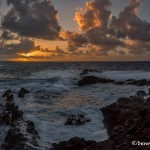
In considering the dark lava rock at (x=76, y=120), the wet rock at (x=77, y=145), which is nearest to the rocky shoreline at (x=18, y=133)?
the wet rock at (x=77, y=145)

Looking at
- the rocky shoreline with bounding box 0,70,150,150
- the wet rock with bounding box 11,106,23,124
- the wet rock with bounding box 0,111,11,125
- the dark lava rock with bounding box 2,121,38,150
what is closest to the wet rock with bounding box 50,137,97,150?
the rocky shoreline with bounding box 0,70,150,150

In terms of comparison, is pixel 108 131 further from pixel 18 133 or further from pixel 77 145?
pixel 18 133

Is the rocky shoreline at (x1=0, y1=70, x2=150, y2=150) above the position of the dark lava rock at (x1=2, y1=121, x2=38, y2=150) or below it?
above

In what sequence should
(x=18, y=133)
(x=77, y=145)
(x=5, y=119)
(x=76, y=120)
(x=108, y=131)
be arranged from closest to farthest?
(x=77, y=145) < (x=18, y=133) < (x=108, y=131) < (x=5, y=119) < (x=76, y=120)

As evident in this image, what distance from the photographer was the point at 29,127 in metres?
18.9

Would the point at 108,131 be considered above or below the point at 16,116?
below

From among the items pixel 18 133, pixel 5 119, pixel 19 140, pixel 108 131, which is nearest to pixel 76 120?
pixel 108 131

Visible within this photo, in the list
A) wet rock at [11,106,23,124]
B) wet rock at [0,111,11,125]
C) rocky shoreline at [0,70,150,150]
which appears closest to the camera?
rocky shoreline at [0,70,150,150]

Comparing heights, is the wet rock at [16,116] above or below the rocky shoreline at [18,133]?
above

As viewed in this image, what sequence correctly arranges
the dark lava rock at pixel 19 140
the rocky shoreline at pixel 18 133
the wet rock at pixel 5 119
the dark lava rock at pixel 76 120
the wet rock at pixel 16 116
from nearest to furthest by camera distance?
the dark lava rock at pixel 19 140, the rocky shoreline at pixel 18 133, the wet rock at pixel 5 119, the dark lava rock at pixel 76 120, the wet rock at pixel 16 116

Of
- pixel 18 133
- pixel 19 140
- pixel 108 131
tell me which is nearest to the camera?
pixel 19 140

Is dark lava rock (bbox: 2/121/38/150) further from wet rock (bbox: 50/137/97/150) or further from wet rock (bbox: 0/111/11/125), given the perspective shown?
wet rock (bbox: 50/137/97/150)

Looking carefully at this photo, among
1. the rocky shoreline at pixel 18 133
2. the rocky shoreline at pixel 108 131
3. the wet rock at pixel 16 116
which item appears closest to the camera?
the rocky shoreline at pixel 108 131

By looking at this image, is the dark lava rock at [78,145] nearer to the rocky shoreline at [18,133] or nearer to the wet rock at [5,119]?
the rocky shoreline at [18,133]
